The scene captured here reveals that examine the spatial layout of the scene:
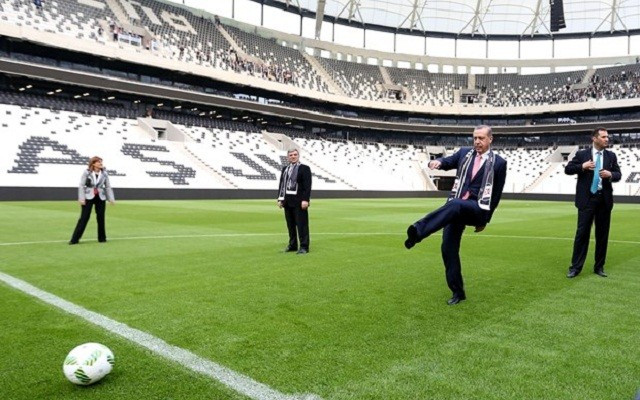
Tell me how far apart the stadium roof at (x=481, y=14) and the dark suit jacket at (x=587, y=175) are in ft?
212

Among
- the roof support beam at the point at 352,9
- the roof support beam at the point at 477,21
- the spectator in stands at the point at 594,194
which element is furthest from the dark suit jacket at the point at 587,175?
the roof support beam at the point at 477,21

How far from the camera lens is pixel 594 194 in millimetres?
7547

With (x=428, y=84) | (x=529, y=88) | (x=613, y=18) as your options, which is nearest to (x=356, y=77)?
(x=428, y=84)

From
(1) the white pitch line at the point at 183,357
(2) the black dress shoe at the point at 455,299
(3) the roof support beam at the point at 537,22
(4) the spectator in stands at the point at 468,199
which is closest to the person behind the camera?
(1) the white pitch line at the point at 183,357

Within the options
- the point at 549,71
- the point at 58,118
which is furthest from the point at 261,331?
the point at 549,71

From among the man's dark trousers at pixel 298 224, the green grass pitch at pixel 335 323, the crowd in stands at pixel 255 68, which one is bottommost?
the green grass pitch at pixel 335 323

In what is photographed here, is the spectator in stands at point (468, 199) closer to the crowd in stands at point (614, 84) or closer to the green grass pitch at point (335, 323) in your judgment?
the green grass pitch at point (335, 323)

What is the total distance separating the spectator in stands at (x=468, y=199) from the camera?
18.1 feet

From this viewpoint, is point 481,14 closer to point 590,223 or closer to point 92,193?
point 92,193

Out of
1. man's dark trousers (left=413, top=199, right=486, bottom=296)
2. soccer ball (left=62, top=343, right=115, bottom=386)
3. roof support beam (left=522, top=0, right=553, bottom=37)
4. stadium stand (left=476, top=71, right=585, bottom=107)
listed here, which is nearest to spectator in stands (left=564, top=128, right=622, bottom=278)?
man's dark trousers (left=413, top=199, right=486, bottom=296)

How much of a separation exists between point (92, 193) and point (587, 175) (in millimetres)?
10341

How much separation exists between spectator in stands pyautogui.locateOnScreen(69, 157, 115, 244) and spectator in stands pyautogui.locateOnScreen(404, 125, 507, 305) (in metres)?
8.63

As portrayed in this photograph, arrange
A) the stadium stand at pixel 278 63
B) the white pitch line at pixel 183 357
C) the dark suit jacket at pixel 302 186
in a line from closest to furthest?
1. the white pitch line at pixel 183 357
2. the dark suit jacket at pixel 302 186
3. the stadium stand at pixel 278 63

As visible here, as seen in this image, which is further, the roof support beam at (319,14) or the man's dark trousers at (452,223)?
the roof support beam at (319,14)
